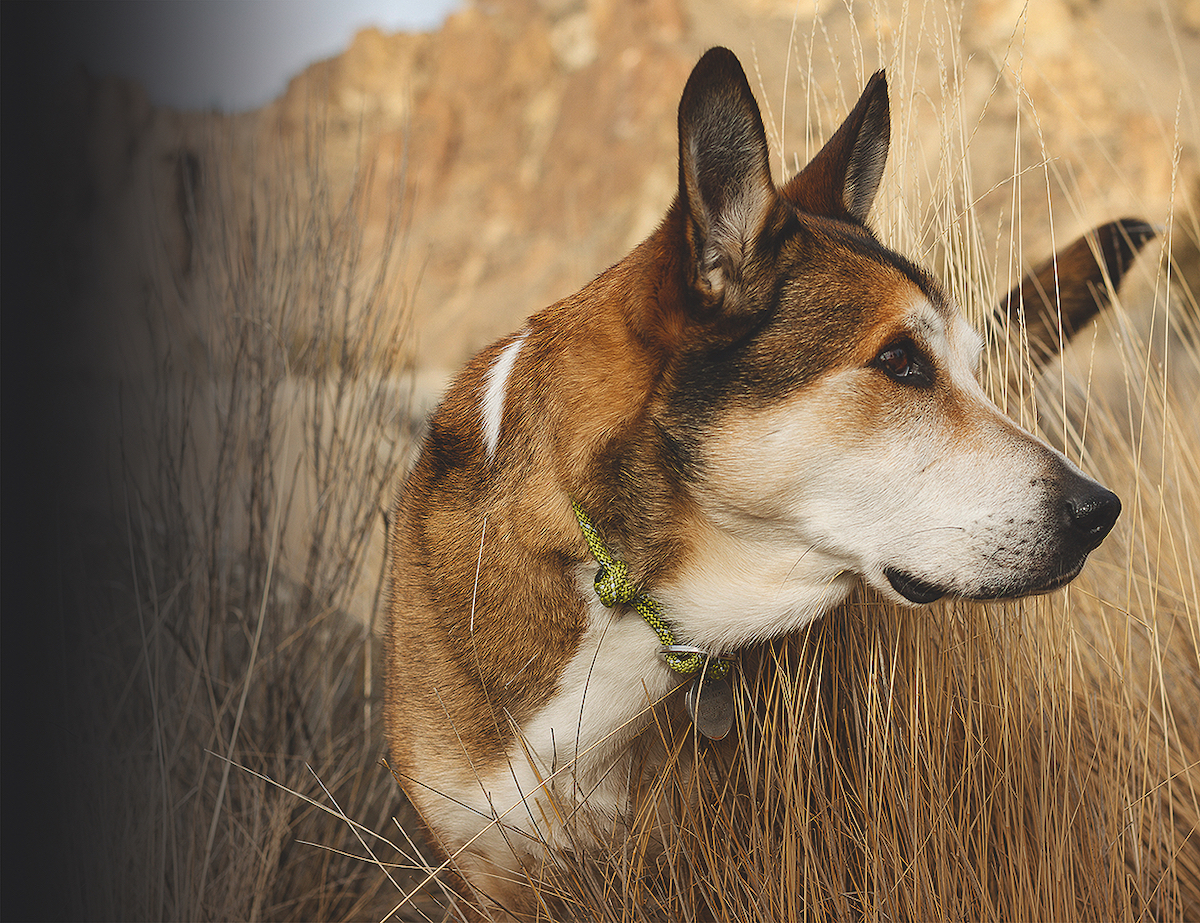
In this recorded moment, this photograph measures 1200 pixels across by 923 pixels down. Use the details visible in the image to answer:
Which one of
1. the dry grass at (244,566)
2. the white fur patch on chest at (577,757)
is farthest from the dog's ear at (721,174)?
the dry grass at (244,566)

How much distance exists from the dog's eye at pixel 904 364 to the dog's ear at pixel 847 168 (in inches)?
17.6

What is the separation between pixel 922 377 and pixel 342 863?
2241mm

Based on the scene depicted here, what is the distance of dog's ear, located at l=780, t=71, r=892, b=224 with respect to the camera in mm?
1845

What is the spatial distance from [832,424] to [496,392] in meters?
0.71

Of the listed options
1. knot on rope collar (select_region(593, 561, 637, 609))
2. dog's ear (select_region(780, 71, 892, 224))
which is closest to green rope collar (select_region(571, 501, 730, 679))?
knot on rope collar (select_region(593, 561, 637, 609))

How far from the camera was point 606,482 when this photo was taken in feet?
5.38

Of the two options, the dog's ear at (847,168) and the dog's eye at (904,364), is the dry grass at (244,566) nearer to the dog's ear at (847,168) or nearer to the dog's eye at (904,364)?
the dog's ear at (847,168)

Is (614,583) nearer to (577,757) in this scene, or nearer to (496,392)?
(577,757)

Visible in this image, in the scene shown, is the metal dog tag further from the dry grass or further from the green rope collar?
the dry grass

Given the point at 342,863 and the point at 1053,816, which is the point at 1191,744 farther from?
the point at 342,863

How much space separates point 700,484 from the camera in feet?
5.35

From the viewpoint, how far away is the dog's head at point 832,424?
A: 151cm

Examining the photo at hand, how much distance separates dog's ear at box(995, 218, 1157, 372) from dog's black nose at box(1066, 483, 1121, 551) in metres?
1.04

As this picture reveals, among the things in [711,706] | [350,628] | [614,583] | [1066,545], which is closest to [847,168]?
[1066,545]
